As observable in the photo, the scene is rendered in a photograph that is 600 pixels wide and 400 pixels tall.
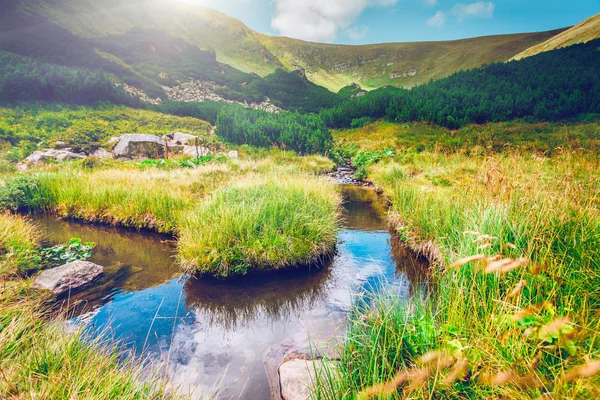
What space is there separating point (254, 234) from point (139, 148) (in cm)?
1603

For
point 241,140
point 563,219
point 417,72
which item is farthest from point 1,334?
point 417,72

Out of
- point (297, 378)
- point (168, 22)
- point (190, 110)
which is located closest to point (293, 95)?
point (190, 110)

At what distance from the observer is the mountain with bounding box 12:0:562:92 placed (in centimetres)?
6569

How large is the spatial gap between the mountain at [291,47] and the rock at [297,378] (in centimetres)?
7495

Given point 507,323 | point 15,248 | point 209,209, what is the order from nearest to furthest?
point 507,323
point 15,248
point 209,209

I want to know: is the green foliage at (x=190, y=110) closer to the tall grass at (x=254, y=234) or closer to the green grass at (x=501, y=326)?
the tall grass at (x=254, y=234)

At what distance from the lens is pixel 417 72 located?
367ft

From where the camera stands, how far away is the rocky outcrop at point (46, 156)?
47.3 feet

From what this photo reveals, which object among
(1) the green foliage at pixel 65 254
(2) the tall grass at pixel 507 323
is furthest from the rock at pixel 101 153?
(2) the tall grass at pixel 507 323

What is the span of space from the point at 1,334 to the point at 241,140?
2254cm

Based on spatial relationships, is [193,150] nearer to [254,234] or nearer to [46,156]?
[46,156]

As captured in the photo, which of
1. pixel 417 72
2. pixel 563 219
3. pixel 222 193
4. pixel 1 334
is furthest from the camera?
pixel 417 72

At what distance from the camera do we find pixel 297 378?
10.1ft

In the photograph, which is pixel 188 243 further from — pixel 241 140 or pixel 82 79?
pixel 82 79
